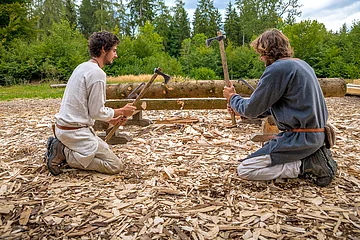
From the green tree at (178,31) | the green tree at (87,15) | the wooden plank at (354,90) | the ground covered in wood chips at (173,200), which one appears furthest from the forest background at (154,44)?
the ground covered in wood chips at (173,200)

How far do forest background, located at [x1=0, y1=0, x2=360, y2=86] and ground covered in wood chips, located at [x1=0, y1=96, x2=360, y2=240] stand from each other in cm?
1298

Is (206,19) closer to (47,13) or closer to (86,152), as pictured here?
(47,13)

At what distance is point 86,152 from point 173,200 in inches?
38.7

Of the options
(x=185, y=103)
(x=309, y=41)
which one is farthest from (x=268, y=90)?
(x=309, y=41)

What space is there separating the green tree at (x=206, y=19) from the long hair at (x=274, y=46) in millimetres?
33966

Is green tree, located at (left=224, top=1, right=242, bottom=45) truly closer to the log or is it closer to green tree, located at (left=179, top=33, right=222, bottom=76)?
green tree, located at (left=179, top=33, right=222, bottom=76)

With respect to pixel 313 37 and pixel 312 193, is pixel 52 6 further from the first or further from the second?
pixel 312 193

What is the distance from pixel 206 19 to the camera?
36.3 m

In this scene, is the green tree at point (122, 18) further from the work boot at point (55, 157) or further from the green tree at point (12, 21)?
the work boot at point (55, 157)

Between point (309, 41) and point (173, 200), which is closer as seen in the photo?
point (173, 200)

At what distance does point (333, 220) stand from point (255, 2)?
33.5 meters

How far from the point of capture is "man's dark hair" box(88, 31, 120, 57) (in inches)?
108

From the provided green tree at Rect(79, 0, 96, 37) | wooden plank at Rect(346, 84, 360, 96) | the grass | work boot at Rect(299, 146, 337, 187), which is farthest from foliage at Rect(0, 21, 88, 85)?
green tree at Rect(79, 0, 96, 37)

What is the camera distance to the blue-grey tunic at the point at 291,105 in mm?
2355
